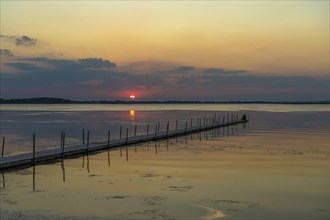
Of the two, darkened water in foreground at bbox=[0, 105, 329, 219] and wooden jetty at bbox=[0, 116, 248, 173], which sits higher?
wooden jetty at bbox=[0, 116, 248, 173]

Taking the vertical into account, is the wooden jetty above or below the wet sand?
above

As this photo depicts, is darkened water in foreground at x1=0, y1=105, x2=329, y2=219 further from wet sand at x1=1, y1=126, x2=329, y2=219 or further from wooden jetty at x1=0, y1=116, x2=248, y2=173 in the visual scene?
wooden jetty at x1=0, y1=116, x2=248, y2=173

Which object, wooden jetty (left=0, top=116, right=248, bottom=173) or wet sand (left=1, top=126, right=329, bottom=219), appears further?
wooden jetty (left=0, top=116, right=248, bottom=173)

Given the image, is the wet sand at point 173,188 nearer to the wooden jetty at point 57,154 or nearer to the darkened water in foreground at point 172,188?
the darkened water in foreground at point 172,188

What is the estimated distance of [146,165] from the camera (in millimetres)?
24688

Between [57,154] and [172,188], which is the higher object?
[57,154]

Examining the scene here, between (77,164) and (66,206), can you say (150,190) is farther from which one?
(77,164)

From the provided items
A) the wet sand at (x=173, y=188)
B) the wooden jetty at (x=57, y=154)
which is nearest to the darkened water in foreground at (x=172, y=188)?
the wet sand at (x=173, y=188)

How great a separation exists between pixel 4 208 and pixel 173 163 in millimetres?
12948

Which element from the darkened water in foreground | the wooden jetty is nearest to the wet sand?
the darkened water in foreground

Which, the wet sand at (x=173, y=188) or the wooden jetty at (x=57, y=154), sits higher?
the wooden jetty at (x=57, y=154)

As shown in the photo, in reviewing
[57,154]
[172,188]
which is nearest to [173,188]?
[172,188]

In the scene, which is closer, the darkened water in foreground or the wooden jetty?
the darkened water in foreground

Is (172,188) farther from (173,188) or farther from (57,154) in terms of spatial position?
(57,154)
